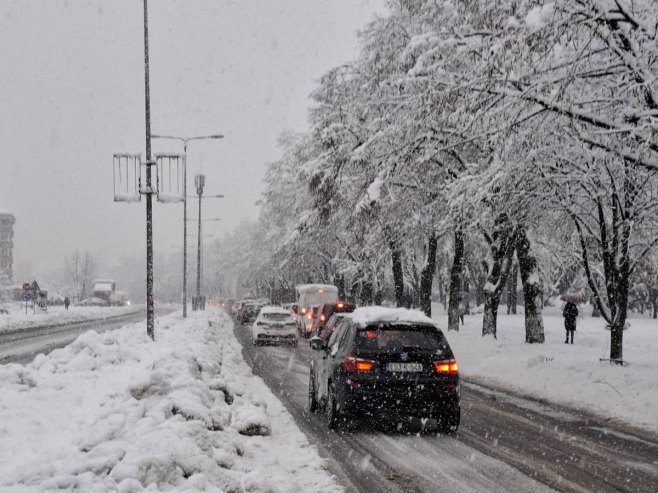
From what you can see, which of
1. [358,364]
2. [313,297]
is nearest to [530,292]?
[358,364]

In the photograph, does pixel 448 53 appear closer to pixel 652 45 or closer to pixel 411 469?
pixel 652 45

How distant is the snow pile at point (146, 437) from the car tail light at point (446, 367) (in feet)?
7.03

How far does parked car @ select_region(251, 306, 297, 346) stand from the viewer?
28203mm

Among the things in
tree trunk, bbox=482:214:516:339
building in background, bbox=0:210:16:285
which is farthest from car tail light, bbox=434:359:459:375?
building in background, bbox=0:210:16:285

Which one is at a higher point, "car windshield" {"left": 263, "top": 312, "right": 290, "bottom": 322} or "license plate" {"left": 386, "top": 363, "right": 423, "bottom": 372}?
"license plate" {"left": 386, "top": 363, "right": 423, "bottom": 372}

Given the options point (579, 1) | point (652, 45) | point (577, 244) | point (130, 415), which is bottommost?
point (130, 415)

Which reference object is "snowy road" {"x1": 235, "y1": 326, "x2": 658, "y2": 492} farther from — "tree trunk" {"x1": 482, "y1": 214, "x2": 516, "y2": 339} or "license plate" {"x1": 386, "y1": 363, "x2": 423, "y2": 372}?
"tree trunk" {"x1": 482, "y1": 214, "x2": 516, "y2": 339}

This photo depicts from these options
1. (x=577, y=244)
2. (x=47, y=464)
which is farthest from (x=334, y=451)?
(x=577, y=244)

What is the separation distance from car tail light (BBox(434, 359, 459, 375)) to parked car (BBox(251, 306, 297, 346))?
18.9 metres

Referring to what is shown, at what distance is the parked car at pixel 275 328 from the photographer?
1110 inches

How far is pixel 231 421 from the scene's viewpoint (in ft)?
30.2

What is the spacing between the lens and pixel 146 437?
6602 millimetres

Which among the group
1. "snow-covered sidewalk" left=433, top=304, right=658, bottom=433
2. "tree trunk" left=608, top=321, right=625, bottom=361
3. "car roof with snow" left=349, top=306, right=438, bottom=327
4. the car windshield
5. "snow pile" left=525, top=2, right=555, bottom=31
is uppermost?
"snow pile" left=525, top=2, right=555, bottom=31

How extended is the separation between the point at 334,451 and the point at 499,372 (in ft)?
33.0
